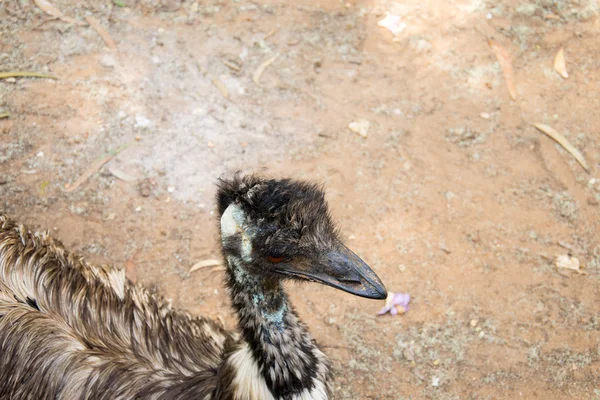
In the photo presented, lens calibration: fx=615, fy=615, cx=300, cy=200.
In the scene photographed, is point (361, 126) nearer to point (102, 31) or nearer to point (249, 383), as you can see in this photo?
point (102, 31)

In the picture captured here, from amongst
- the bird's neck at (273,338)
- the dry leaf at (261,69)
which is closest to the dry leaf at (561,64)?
the dry leaf at (261,69)

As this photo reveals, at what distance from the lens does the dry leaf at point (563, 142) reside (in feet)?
15.8

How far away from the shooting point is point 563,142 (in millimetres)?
4918

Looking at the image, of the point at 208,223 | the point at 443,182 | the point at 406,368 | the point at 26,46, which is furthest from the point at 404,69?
the point at 26,46

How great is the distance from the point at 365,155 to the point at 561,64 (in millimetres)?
2075

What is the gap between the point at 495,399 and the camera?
12.2ft

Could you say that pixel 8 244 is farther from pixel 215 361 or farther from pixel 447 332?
pixel 447 332

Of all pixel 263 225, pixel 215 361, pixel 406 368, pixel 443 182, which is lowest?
pixel 406 368

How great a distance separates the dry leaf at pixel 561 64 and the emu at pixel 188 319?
12.1 feet

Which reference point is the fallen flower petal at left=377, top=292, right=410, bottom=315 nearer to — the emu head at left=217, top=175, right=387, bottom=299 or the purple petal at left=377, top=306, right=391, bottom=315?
the purple petal at left=377, top=306, right=391, bottom=315

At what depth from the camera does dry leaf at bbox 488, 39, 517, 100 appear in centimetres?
530

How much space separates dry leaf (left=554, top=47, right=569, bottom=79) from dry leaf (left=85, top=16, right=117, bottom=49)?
12.8ft

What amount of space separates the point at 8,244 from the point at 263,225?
161 cm

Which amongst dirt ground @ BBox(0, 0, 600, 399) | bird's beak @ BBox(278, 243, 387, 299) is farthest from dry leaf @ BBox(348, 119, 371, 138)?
bird's beak @ BBox(278, 243, 387, 299)
